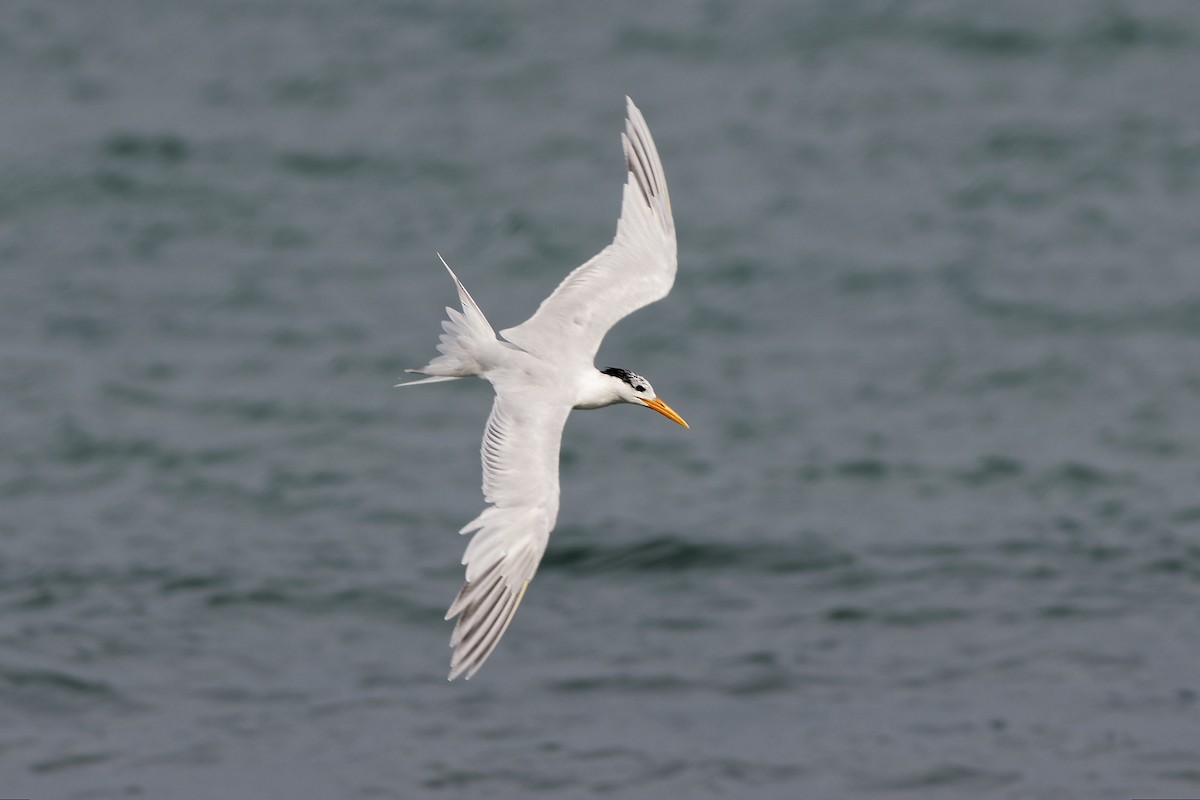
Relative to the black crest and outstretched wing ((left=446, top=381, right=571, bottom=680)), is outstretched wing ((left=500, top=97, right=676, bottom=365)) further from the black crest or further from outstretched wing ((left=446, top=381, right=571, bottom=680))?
outstretched wing ((left=446, top=381, right=571, bottom=680))

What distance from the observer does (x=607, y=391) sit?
7969mm

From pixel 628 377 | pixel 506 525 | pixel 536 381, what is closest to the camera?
pixel 506 525

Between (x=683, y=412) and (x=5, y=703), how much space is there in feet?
16.9

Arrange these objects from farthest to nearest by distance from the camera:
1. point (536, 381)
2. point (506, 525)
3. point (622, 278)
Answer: point (622, 278)
point (536, 381)
point (506, 525)

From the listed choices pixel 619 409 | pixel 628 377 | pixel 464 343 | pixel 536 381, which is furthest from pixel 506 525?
pixel 619 409

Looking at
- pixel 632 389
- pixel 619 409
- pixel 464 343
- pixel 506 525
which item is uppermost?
pixel 464 343

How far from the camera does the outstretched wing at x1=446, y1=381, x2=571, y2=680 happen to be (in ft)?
22.9

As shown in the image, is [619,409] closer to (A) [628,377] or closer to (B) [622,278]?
(B) [622,278]

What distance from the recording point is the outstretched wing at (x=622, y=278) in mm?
8195

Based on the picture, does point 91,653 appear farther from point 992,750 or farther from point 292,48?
point 292,48

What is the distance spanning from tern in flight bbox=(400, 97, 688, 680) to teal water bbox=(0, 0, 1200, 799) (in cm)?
205

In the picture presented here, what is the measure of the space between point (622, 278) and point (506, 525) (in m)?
1.87

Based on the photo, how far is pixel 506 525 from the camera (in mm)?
7125

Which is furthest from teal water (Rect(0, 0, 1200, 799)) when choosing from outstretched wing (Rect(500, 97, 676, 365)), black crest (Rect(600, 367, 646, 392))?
outstretched wing (Rect(500, 97, 676, 365))
